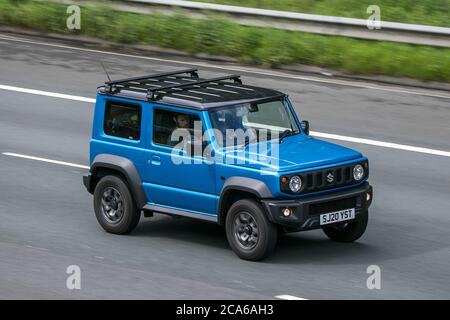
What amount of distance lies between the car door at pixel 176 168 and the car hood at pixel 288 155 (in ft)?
Answer: 1.41

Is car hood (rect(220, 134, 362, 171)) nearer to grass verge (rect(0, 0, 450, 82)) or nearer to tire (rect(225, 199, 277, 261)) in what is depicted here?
tire (rect(225, 199, 277, 261))

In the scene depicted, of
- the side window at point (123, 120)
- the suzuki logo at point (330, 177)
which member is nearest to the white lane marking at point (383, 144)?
the suzuki logo at point (330, 177)

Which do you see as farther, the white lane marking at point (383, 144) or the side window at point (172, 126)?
the white lane marking at point (383, 144)

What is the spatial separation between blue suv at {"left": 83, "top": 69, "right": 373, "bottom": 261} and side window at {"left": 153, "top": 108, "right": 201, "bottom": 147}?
0.4 inches

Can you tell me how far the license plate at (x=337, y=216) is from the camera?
40.1ft

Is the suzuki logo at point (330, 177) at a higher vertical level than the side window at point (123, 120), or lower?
lower

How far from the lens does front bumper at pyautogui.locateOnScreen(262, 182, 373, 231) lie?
11.9 metres

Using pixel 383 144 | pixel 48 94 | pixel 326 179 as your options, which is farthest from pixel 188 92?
pixel 48 94

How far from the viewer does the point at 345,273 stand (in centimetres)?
1199

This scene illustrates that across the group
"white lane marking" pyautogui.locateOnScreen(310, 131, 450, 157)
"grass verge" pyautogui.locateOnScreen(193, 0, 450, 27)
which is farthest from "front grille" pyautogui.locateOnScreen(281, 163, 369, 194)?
"grass verge" pyautogui.locateOnScreen(193, 0, 450, 27)

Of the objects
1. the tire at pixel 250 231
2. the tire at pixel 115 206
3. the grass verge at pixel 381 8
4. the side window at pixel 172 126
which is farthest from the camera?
the grass verge at pixel 381 8

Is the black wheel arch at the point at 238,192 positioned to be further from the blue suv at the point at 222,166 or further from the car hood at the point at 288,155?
the car hood at the point at 288,155

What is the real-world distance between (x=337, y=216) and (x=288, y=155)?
856mm

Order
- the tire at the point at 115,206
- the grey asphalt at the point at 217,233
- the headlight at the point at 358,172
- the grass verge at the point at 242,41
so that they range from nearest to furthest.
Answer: the grey asphalt at the point at 217,233, the headlight at the point at 358,172, the tire at the point at 115,206, the grass verge at the point at 242,41
